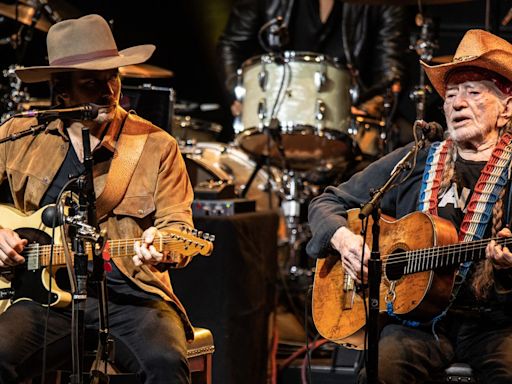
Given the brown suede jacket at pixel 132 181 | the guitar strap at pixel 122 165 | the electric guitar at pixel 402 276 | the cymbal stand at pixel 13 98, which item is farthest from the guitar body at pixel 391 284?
the cymbal stand at pixel 13 98

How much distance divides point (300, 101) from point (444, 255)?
2801 mm

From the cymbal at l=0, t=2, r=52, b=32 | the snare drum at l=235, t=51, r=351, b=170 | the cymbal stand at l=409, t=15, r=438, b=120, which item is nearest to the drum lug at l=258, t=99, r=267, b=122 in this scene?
the snare drum at l=235, t=51, r=351, b=170

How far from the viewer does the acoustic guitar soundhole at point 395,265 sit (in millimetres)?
4336

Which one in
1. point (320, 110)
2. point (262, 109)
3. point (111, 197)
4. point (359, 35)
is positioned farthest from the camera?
point (359, 35)

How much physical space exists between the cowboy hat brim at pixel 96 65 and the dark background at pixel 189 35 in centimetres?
345

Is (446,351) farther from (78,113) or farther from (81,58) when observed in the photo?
(81,58)

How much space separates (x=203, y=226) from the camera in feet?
18.7

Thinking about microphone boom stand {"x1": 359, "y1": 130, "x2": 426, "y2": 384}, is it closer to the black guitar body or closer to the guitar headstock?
the guitar headstock

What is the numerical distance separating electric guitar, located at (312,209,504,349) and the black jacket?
3.33 meters

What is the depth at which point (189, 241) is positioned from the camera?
437 cm

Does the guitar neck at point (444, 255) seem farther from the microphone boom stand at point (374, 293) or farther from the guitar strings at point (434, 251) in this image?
the microphone boom stand at point (374, 293)

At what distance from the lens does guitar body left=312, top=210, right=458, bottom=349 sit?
13.8 feet

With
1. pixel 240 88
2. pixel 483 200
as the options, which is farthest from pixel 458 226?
→ pixel 240 88

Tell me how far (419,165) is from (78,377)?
1.91 metres
